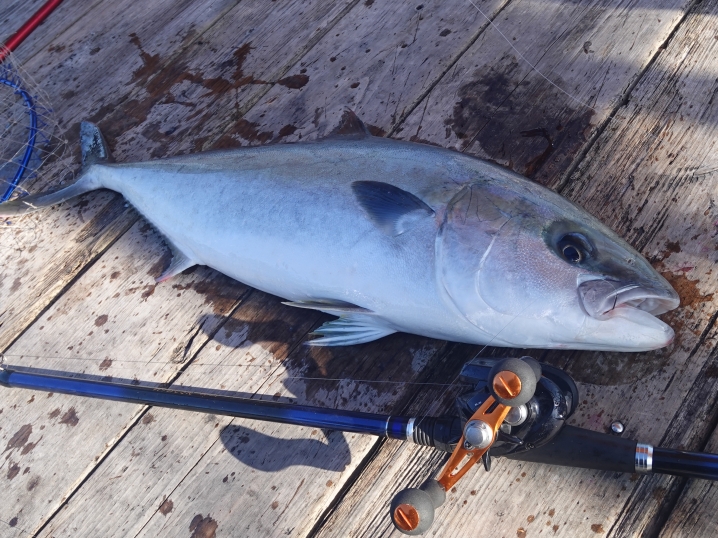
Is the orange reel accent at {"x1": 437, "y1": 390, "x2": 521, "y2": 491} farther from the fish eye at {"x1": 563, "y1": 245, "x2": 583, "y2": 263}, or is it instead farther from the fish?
the fish eye at {"x1": 563, "y1": 245, "x2": 583, "y2": 263}

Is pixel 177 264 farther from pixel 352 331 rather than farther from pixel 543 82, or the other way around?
pixel 543 82

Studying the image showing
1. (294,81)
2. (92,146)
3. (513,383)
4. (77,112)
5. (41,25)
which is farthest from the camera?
(41,25)

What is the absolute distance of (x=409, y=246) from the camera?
1.66 m

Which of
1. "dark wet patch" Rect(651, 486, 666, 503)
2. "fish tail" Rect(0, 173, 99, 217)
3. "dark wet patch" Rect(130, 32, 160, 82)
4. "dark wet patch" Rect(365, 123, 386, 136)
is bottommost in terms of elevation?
"dark wet patch" Rect(651, 486, 666, 503)

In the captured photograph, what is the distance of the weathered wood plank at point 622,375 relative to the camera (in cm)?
157

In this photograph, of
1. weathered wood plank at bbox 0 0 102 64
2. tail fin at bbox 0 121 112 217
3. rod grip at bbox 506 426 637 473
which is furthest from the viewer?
weathered wood plank at bbox 0 0 102 64

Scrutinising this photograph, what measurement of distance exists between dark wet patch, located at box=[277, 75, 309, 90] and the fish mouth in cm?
175

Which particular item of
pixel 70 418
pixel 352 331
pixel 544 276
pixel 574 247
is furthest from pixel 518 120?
pixel 70 418

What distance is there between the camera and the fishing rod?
3.98 ft

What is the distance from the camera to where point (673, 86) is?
222 cm

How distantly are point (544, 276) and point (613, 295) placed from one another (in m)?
0.19

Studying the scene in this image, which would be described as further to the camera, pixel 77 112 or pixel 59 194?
pixel 77 112

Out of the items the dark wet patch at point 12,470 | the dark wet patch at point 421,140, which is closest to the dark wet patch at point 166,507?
the dark wet patch at point 12,470

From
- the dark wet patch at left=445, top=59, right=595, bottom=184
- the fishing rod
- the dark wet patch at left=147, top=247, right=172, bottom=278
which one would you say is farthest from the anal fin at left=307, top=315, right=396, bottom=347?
the dark wet patch at left=445, top=59, right=595, bottom=184
